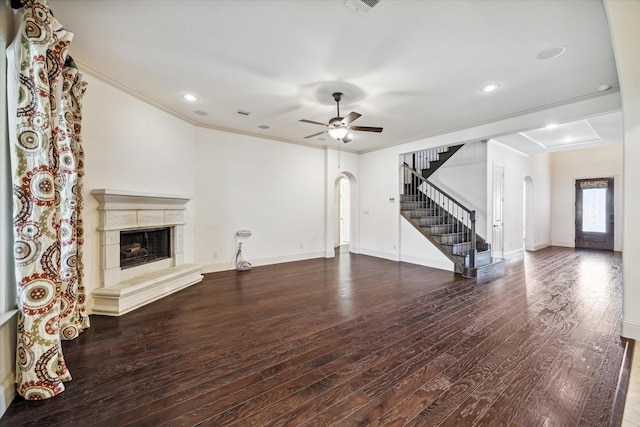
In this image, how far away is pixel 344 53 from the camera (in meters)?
2.82

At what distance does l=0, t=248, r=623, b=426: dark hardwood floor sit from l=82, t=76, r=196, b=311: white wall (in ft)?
4.22

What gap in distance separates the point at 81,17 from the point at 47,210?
1.80 meters

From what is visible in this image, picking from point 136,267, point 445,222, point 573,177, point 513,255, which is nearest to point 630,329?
point 445,222

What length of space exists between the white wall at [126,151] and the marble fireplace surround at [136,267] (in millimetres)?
109

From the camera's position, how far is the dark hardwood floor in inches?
69.4

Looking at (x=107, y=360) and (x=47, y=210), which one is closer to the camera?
(x=47, y=210)

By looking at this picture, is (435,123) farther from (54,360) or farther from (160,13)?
(54,360)

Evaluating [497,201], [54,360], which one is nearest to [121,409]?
[54,360]

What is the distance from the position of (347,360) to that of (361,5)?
118 inches

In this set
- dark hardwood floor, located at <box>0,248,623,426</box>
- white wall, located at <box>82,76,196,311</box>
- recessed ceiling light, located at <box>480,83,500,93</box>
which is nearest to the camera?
dark hardwood floor, located at <box>0,248,623,426</box>

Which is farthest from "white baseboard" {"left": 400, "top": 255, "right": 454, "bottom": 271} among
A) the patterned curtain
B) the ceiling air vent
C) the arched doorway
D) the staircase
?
the patterned curtain

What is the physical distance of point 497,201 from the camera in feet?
21.5

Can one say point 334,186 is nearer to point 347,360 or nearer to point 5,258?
point 347,360

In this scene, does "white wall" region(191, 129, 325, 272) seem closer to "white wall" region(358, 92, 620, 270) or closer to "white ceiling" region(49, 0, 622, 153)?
"white ceiling" region(49, 0, 622, 153)
